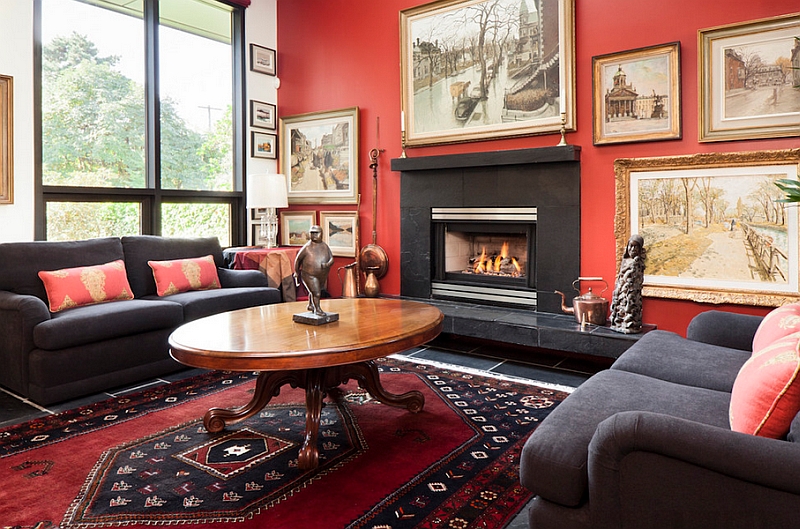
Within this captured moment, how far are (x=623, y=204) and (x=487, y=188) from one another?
110 cm

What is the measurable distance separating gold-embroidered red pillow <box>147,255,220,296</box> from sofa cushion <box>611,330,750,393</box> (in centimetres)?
Result: 327

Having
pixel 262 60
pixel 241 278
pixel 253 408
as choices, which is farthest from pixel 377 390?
pixel 262 60

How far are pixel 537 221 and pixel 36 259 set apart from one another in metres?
3.57

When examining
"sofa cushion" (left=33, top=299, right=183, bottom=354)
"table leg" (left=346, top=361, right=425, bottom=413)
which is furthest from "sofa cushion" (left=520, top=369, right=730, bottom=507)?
"sofa cushion" (left=33, top=299, right=183, bottom=354)

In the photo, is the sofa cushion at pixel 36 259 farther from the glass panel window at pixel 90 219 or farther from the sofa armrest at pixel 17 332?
the glass panel window at pixel 90 219

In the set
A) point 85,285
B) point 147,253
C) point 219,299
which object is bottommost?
point 219,299

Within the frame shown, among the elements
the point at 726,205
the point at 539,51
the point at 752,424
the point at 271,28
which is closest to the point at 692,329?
the point at 726,205

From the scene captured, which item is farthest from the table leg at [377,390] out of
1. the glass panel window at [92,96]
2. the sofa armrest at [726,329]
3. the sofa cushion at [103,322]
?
the glass panel window at [92,96]

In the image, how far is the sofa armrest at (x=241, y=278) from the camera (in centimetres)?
486

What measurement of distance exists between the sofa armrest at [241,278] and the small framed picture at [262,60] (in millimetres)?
2302

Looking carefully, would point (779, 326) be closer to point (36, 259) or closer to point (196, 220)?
point (36, 259)

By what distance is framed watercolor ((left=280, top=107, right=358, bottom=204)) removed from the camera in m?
5.64

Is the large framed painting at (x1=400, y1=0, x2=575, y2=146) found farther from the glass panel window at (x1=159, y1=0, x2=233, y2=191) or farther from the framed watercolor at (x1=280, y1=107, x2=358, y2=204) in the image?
the glass panel window at (x1=159, y1=0, x2=233, y2=191)

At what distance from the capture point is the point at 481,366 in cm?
416
